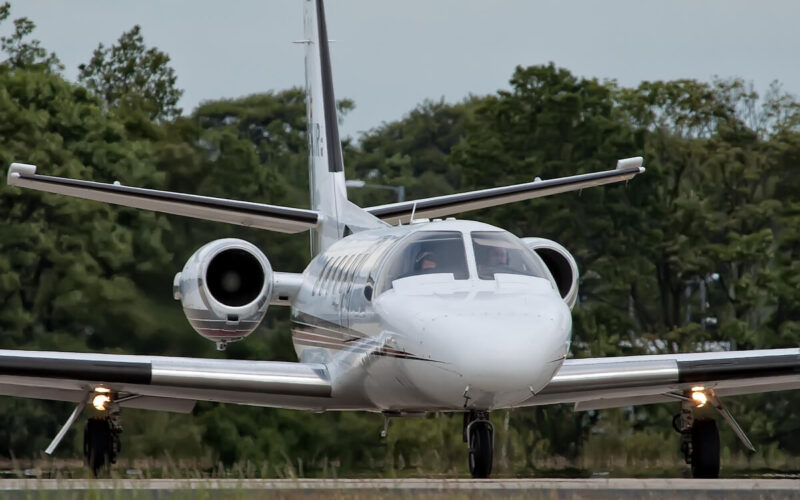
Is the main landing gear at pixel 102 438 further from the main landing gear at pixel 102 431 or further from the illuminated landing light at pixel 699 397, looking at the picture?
the illuminated landing light at pixel 699 397

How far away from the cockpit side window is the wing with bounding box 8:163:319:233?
3.94 m

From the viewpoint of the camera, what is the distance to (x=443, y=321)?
1235 centimetres

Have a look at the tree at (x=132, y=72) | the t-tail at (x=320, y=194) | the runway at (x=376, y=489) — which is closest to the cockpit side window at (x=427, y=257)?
the runway at (x=376, y=489)

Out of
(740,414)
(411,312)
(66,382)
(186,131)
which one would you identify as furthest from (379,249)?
(186,131)

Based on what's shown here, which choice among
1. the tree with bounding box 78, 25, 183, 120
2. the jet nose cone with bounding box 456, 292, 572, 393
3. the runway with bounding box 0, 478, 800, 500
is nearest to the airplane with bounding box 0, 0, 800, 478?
the jet nose cone with bounding box 456, 292, 572, 393

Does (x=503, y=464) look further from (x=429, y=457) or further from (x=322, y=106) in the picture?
(x=322, y=106)

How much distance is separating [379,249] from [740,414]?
686 inches

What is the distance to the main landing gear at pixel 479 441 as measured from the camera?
1303 cm

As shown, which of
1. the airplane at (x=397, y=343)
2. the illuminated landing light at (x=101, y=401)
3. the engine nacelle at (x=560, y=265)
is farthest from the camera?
the engine nacelle at (x=560, y=265)

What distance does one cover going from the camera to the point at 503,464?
25.9 metres

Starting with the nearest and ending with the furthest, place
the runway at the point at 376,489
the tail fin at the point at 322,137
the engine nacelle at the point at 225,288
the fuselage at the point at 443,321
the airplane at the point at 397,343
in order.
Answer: the runway at the point at 376,489 < the fuselage at the point at 443,321 < the airplane at the point at 397,343 < the engine nacelle at the point at 225,288 < the tail fin at the point at 322,137

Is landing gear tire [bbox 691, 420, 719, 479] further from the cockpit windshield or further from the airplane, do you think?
the cockpit windshield

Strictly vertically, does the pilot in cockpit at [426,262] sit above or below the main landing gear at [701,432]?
above

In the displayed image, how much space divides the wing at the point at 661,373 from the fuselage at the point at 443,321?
1.68m
